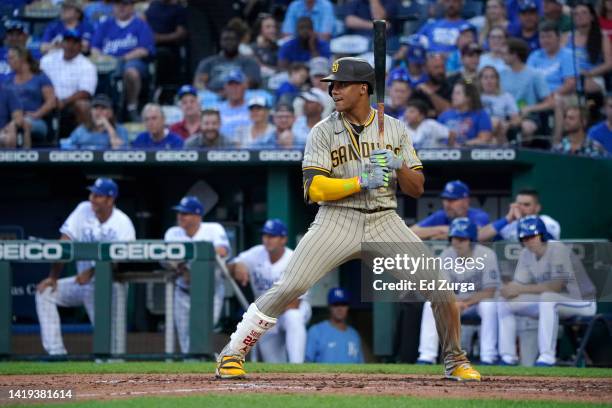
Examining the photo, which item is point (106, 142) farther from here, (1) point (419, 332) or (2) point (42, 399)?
(2) point (42, 399)

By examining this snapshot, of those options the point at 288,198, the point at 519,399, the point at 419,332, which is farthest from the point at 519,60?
the point at 519,399

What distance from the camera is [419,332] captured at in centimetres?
919

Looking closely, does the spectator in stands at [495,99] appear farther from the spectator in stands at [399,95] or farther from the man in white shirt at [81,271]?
the man in white shirt at [81,271]

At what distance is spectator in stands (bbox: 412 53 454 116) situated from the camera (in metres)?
11.1

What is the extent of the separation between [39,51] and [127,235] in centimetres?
418

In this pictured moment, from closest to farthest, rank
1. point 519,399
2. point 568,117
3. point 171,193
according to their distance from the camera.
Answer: point 519,399, point 568,117, point 171,193

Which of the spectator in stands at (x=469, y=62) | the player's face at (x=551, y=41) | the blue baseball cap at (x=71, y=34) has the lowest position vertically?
the spectator in stands at (x=469, y=62)

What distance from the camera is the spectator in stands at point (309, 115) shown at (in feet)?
35.3

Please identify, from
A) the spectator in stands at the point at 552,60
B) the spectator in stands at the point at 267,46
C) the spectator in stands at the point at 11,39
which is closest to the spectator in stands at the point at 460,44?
the spectator in stands at the point at 552,60

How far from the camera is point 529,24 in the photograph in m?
12.1

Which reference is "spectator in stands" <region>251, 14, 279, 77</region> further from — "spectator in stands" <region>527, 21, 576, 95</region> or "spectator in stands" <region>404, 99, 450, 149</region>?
"spectator in stands" <region>527, 21, 576, 95</region>

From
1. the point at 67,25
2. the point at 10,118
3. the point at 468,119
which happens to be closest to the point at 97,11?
the point at 67,25

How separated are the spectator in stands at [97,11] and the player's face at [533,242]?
6700 mm

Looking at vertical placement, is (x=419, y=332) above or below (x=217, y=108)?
below
